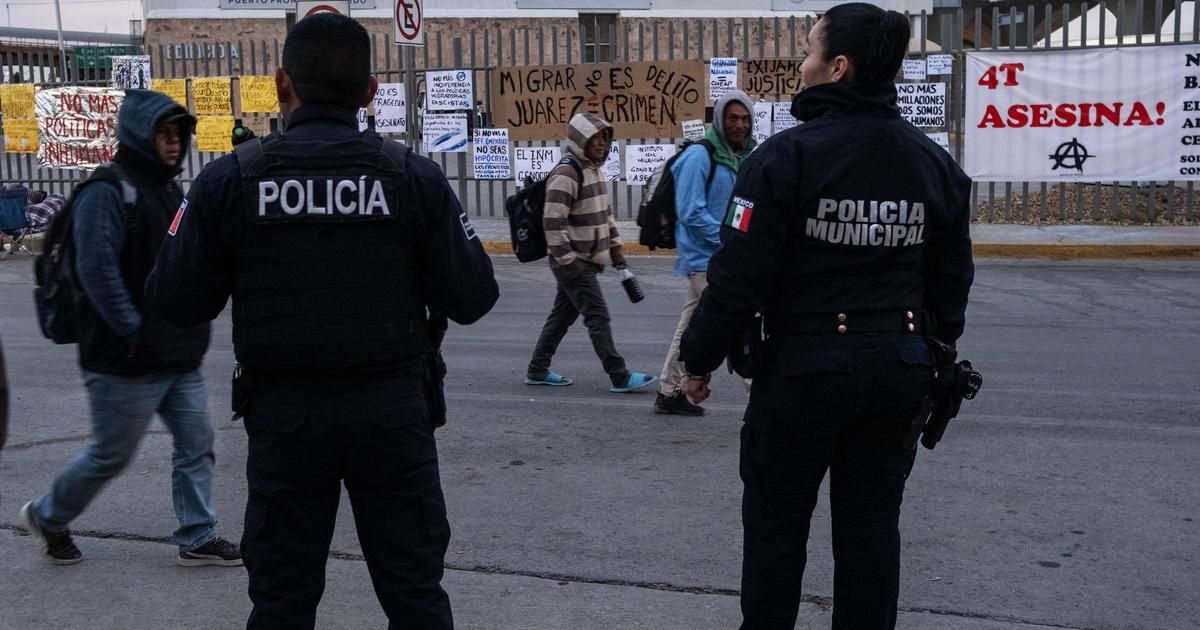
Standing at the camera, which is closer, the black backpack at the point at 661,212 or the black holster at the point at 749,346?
the black holster at the point at 749,346

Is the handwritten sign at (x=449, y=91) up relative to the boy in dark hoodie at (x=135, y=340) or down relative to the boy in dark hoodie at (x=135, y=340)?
up

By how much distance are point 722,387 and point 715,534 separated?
Result: 290 cm

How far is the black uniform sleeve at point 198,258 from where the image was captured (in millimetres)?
3199

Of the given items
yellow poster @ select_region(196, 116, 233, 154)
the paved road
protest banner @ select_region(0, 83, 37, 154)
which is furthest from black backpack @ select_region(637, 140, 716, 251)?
protest banner @ select_region(0, 83, 37, 154)

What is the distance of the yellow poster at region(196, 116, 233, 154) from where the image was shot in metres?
17.5

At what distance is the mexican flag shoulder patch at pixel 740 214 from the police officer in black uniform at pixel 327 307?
663 mm

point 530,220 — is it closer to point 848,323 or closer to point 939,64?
point 848,323

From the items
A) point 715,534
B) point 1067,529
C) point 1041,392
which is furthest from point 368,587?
point 1041,392

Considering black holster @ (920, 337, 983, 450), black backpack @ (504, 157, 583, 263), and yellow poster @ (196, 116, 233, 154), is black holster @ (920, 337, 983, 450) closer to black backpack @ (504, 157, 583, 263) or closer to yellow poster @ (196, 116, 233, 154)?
black backpack @ (504, 157, 583, 263)

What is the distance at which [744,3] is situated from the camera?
3391 centimetres

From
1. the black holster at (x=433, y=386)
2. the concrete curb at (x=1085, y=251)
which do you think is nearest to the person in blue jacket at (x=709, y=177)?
the black holster at (x=433, y=386)

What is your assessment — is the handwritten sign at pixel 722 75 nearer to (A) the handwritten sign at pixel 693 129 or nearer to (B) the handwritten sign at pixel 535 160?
(A) the handwritten sign at pixel 693 129

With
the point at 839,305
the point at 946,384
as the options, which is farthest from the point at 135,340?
the point at 946,384

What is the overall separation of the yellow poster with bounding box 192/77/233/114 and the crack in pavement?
12899 mm
